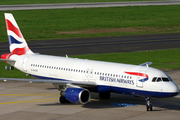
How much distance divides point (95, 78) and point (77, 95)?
3816mm

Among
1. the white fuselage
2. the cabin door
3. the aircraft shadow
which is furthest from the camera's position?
the aircraft shadow

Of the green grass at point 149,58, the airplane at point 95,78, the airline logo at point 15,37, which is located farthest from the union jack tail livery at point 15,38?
the green grass at point 149,58

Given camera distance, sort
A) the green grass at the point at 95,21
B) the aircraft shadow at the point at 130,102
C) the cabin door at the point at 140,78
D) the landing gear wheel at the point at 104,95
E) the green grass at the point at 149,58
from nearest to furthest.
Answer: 1. the cabin door at the point at 140,78
2. the aircraft shadow at the point at 130,102
3. the landing gear wheel at the point at 104,95
4. the green grass at the point at 149,58
5. the green grass at the point at 95,21

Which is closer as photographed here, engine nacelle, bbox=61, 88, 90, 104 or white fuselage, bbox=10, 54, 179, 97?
white fuselage, bbox=10, 54, 179, 97

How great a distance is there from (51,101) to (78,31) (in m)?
64.7

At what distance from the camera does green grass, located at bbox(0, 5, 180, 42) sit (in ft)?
336

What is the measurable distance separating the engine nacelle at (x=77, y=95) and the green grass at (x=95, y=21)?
57.8 metres

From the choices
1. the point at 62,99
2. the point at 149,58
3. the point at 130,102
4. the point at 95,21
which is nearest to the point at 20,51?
the point at 62,99

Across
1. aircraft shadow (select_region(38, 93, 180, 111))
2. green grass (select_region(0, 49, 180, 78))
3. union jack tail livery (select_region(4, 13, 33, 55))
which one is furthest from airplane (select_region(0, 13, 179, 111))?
green grass (select_region(0, 49, 180, 78))

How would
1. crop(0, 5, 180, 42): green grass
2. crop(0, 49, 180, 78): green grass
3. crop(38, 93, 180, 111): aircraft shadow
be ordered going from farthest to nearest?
crop(0, 5, 180, 42): green grass
crop(0, 49, 180, 78): green grass
crop(38, 93, 180, 111): aircraft shadow

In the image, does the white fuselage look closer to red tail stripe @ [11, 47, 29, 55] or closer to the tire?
red tail stripe @ [11, 47, 29, 55]

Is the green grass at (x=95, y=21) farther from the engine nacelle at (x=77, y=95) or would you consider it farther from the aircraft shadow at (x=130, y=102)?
the engine nacelle at (x=77, y=95)

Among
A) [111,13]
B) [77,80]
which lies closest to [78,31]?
[111,13]

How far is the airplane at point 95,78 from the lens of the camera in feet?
117
